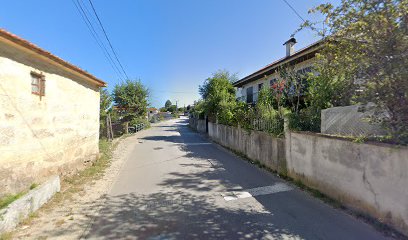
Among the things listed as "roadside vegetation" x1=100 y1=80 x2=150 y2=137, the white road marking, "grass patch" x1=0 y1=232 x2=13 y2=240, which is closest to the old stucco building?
"grass patch" x1=0 y1=232 x2=13 y2=240

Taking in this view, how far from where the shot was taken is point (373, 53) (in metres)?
4.08

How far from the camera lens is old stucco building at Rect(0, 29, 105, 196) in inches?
204

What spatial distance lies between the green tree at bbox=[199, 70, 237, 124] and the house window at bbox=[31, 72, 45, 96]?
33.6ft

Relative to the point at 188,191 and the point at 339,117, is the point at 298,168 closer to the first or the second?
the point at 339,117

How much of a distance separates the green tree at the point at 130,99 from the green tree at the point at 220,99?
30.6 feet

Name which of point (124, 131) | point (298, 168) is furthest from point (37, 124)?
point (124, 131)

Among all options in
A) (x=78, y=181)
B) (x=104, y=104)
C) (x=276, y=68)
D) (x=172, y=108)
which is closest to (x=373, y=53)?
(x=78, y=181)

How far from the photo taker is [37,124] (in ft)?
20.6

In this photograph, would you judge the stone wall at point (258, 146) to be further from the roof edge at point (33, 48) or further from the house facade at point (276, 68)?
the roof edge at point (33, 48)

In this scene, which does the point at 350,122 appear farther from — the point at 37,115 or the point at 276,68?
the point at 276,68

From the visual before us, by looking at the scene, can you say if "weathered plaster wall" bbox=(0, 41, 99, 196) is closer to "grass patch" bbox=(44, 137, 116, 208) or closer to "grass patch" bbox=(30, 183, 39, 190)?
"grass patch" bbox=(30, 183, 39, 190)

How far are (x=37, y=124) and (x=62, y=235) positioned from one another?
10.5 ft

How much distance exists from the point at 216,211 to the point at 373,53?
3998 mm

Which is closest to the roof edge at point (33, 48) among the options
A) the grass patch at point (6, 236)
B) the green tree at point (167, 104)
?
the grass patch at point (6, 236)
